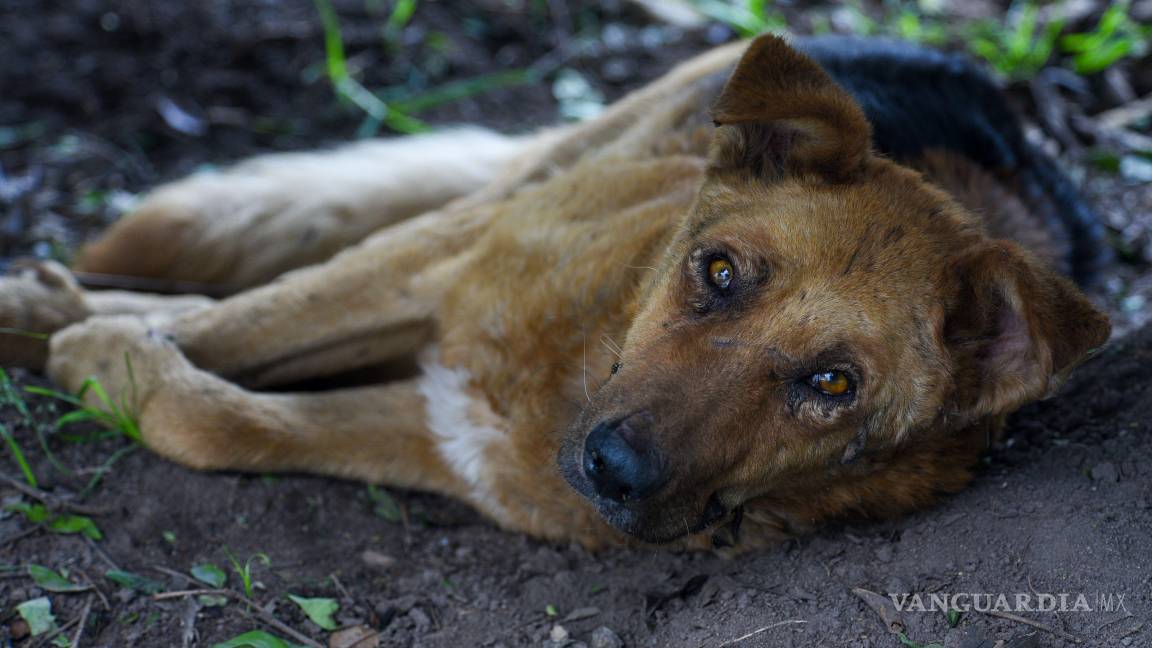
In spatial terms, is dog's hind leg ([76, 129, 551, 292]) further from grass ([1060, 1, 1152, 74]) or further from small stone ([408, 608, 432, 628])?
grass ([1060, 1, 1152, 74])

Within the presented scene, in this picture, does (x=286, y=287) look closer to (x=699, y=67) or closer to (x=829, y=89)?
(x=829, y=89)

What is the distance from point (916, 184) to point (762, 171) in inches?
17.9

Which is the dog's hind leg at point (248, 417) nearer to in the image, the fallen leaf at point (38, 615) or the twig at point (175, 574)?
the twig at point (175, 574)

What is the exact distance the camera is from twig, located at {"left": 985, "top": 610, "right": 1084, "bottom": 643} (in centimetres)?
252

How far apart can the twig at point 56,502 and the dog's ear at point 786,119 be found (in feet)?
7.35

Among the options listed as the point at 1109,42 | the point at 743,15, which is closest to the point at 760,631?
the point at 743,15

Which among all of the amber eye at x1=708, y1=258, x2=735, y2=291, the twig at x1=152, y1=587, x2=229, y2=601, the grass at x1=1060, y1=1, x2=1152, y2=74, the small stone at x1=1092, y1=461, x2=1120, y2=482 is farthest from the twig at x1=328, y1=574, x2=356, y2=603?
the grass at x1=1060, y1=1, x2=1152, y2=74

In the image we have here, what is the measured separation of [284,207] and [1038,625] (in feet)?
11.6

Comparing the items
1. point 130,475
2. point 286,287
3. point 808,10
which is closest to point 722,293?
point 286,287

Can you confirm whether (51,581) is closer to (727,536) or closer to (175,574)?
(175,574)

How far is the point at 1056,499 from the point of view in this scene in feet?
9.53

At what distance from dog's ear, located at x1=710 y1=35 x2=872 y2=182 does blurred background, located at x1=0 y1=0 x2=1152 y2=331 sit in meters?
2.34

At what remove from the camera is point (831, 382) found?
2703mm

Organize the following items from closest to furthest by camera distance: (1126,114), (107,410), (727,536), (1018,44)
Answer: (727,536) → (107,410) → (1126,114) → (1018,44)
